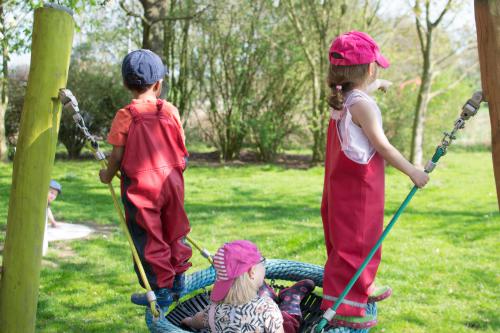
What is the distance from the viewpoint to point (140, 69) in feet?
11.1

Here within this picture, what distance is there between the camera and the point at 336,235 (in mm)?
2938

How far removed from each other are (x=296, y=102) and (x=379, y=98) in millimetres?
1742

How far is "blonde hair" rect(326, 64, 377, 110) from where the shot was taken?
2.97 meters

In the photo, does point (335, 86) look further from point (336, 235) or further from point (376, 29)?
point (376, 29)

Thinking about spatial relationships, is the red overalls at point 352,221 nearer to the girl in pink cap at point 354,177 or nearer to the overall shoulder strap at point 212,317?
the girl in pink cap at point 354,177

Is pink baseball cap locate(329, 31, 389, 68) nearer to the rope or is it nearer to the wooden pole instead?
the rope

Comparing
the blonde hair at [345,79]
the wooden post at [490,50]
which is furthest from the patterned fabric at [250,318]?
the wooden post at [490,50]

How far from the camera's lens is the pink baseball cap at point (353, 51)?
292cm

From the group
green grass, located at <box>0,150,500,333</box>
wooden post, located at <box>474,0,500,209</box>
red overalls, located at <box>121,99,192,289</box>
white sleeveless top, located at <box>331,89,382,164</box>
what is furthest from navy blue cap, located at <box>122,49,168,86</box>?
green grass, located at <box>0,150,500,333</box>

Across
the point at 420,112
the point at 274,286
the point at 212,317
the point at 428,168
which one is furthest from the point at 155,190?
the point at 420,112

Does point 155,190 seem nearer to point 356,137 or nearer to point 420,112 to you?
point 356,137

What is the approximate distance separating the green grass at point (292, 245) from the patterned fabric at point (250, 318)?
58.3 inches

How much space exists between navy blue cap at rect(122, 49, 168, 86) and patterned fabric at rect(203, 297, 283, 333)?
1222 millimetres

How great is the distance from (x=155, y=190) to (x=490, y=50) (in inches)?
66.7
